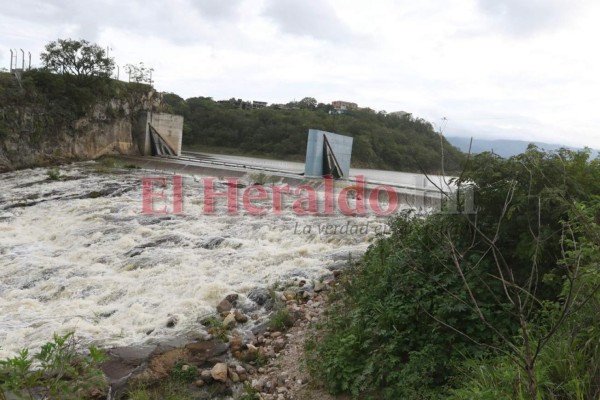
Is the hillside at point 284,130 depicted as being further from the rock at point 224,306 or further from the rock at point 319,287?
the rock at point 224,306

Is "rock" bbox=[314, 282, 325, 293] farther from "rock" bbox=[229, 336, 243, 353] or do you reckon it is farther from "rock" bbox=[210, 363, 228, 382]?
"rock" bbox=[210, 363, 228, 382]

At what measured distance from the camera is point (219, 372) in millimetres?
5156

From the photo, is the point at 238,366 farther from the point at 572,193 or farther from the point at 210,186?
the point at 210,186

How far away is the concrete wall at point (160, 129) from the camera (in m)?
30.3

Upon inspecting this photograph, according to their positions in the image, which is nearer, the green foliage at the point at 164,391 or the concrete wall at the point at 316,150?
the green foliage at the point at 164,391

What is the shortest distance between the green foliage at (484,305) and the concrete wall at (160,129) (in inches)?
1068

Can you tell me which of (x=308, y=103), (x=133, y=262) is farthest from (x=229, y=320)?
(x=308, y=103)

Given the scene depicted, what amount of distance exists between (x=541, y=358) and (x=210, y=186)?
1442cm

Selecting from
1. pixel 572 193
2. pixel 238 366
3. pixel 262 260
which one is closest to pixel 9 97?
pixel 262 260

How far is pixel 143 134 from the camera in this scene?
30.3 metres

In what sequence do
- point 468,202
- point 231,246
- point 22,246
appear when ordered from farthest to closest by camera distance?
point 22,246 → point 231,246 → point 468,202

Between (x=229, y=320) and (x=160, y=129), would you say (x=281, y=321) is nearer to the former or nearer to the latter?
Result: (x=229, y=320)

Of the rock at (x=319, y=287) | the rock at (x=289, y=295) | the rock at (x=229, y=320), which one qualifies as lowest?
the rock at (x=229, y=320)

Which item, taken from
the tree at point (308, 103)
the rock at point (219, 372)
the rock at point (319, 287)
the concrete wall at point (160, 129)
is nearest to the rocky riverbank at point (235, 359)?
the rock at point (219, 372)
